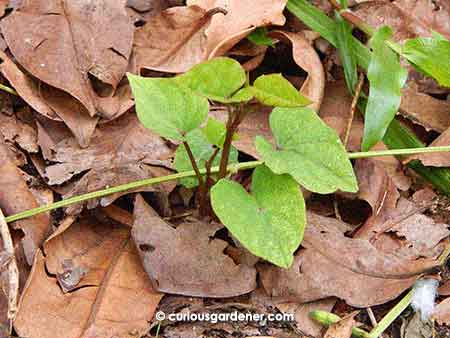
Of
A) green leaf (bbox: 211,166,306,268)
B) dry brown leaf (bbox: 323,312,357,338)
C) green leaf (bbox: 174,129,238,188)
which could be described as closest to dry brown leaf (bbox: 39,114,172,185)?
green leaf (bbox: 174,129,238,188)

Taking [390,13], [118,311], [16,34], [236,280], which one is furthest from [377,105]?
[16,34]

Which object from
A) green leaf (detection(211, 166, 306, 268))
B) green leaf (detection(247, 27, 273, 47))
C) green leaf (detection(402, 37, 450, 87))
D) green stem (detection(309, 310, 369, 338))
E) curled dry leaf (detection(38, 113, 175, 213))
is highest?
green leaf (detection(402, 37, 450, 87))

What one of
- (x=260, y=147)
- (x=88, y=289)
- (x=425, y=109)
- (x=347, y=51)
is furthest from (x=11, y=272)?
(x=425, y=109)

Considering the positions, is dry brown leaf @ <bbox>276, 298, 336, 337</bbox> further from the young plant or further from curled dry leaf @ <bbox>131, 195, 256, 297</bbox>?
the young plant

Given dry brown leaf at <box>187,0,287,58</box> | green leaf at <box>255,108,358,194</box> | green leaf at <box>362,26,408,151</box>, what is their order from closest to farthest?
green leaf at <box>255,108,358,194</box>, green leaf at <box>362,26,408,151</box>, dry brown leaf at <box>187,0,287,58</box>

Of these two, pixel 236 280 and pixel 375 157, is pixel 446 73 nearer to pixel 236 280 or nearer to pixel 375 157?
pixel 375 157

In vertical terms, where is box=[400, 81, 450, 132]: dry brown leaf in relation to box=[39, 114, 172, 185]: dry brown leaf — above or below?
above
